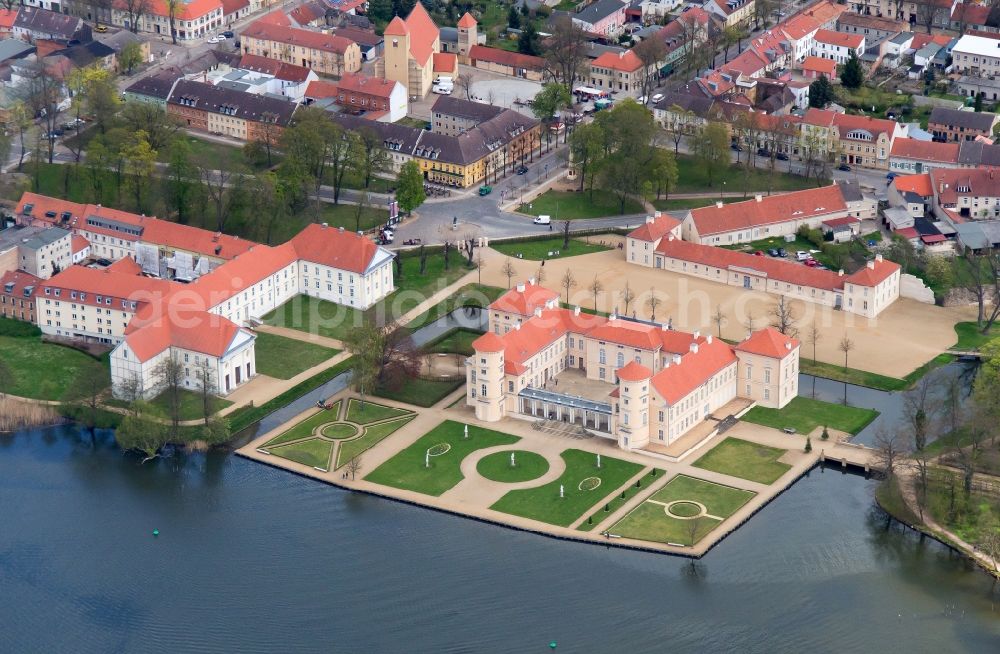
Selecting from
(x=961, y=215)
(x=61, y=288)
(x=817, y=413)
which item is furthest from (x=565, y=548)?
(x=961, y=215)

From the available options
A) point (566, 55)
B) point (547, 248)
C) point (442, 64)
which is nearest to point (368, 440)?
point (547, 248)

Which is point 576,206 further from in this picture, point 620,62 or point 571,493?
point 571,493

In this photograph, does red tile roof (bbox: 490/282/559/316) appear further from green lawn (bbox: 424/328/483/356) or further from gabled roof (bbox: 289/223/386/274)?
gabled roof (bbox: 289/223/386/274)

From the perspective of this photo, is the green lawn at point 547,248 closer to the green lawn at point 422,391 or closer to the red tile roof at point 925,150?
the green lawn at point 422,391

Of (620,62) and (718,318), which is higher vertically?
(620,62)

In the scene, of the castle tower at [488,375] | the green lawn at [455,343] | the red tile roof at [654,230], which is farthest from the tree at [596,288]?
the castle tower at [488,375]

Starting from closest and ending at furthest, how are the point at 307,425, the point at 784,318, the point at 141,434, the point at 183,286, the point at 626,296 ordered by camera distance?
the point at 141,434, the point at 307,425, the point at 784,318, the point at 183,286, the point at 626,296

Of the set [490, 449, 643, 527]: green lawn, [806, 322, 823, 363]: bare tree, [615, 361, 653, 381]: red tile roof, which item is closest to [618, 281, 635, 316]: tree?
[806, 322, 823, 363]: bare tree
